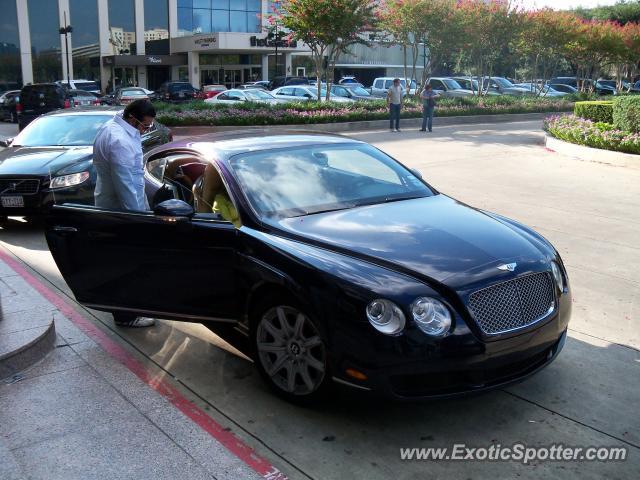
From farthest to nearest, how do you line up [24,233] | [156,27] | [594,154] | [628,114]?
[156,27], [594,154], [628,114], [24,233]

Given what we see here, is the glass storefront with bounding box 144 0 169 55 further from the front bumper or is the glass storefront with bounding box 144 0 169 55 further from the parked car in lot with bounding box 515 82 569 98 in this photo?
the front bumper

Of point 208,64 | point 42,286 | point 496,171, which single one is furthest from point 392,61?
point 42,286

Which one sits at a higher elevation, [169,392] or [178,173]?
[178,173]

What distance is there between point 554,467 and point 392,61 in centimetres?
6782

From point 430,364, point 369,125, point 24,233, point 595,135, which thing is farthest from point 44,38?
point 430,364

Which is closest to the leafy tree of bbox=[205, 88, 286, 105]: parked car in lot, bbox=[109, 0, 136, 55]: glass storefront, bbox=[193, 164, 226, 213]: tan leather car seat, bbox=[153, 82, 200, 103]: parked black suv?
bbox=[205, 88, 286, 105]: parked car in lot

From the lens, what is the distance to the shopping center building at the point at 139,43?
47.2m

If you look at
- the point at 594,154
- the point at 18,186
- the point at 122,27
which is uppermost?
the point at 122,27

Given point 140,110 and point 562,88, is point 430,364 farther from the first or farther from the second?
point 562,88

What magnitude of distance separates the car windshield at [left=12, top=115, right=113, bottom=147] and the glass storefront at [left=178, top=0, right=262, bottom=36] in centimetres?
4609

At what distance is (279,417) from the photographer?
→ 396cm

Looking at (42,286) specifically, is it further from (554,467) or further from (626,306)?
(626,306)

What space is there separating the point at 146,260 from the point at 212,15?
53.0 metres

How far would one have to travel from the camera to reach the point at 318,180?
4.87 m
